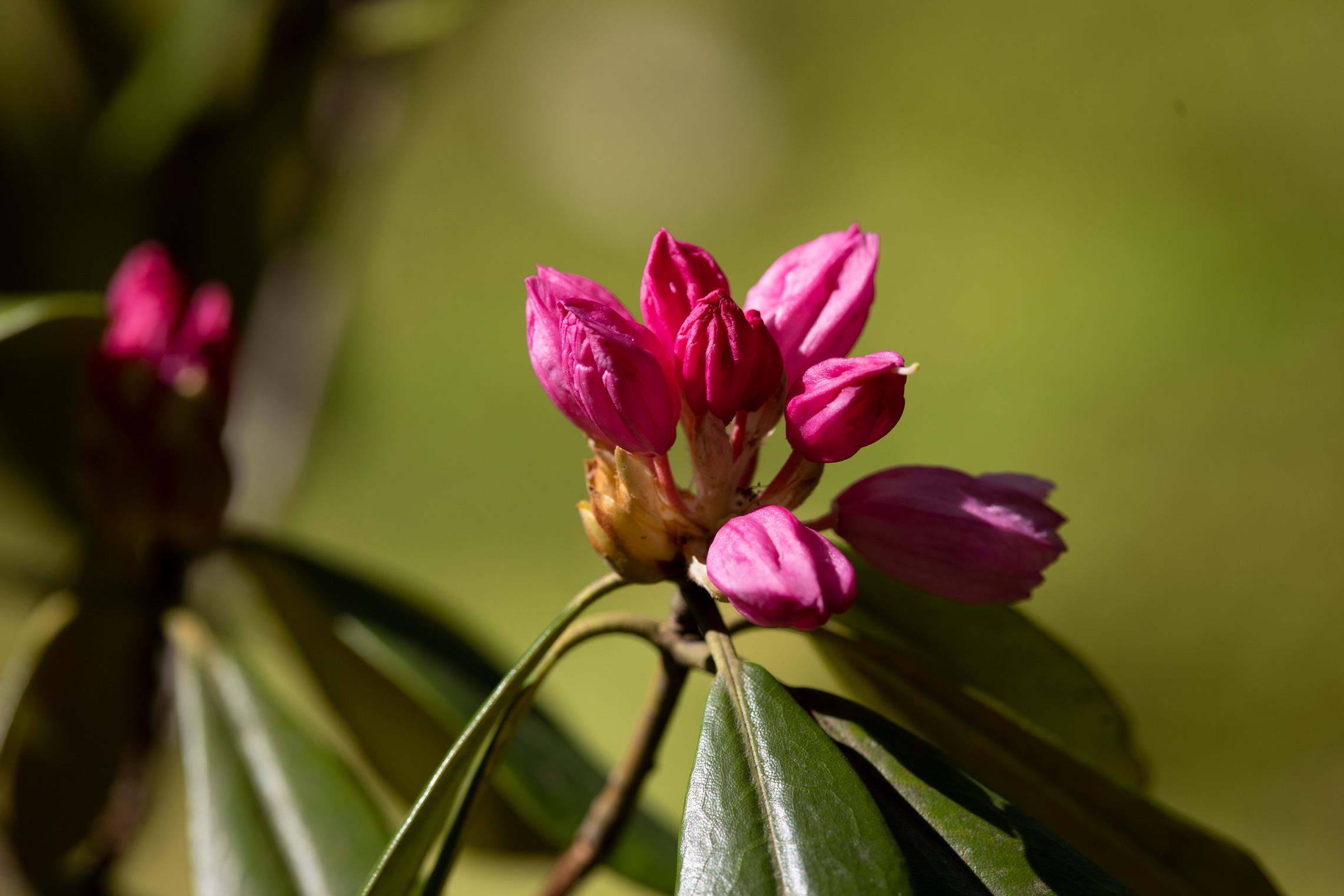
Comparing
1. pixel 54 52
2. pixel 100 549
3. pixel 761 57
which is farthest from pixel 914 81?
pixel 100 549

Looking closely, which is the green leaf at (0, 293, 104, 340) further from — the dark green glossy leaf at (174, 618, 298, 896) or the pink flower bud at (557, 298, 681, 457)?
the pink flower bud at (557, 298, 681, 457)

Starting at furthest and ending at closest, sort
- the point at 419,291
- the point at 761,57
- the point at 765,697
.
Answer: the point at 419,291, the point at 761,57, the point at 765,697

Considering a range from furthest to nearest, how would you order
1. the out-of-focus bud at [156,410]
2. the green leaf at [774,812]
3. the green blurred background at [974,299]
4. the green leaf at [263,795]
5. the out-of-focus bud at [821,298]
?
the green blurred background at [974,299]
the out-of-focus bud at [156,410]
the green leaf at [263,795]
the out-of-focus bud at [821,298]
the green leaf at [774,812]

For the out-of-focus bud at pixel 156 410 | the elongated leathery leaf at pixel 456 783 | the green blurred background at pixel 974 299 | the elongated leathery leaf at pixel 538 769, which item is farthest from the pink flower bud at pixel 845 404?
the green blurred background at pixel 974 299

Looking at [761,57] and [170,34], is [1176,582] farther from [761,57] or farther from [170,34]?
[170,34]

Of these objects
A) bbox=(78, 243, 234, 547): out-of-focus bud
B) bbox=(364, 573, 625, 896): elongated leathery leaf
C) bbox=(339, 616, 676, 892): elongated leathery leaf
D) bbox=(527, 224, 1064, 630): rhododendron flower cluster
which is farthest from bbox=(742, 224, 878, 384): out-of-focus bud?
bbox=(78, 243, 234, 547): out-of-focus bud

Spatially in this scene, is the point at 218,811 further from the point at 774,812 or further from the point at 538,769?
the point at 774,812

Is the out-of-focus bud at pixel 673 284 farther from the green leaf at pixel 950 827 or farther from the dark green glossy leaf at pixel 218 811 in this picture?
the dark green glossy leaf at pixel 218 811
